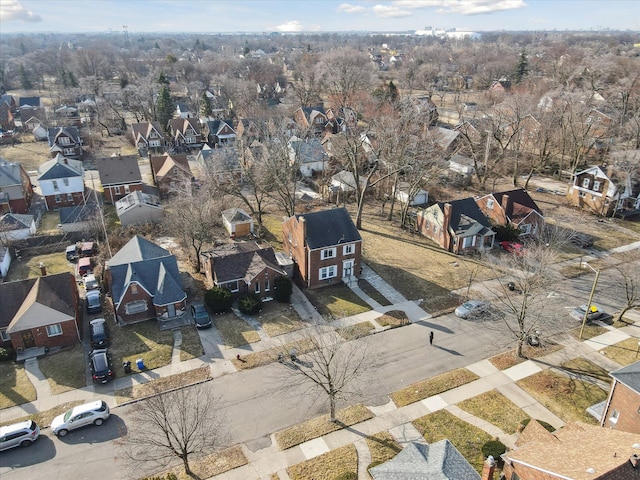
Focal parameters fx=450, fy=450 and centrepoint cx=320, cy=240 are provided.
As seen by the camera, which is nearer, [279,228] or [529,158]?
[279,228]

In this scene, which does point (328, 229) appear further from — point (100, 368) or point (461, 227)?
point (100, 368)

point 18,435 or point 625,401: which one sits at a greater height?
point 625,401

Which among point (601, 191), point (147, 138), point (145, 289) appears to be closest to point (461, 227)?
point (601, 191)

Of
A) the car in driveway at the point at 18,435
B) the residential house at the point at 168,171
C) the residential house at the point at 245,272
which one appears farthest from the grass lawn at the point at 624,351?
the residential house at the point at 168,171

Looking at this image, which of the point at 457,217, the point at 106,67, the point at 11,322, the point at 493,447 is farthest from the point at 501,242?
the point at 106,67

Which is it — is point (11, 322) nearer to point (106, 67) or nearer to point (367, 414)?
point (367, 414)

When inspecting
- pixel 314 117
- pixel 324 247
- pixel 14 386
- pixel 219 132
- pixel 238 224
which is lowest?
pixel 14 386

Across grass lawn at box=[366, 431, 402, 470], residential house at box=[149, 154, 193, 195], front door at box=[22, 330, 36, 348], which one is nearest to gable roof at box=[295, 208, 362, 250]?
grass lawn at box=[366, 431, 402, 470]
